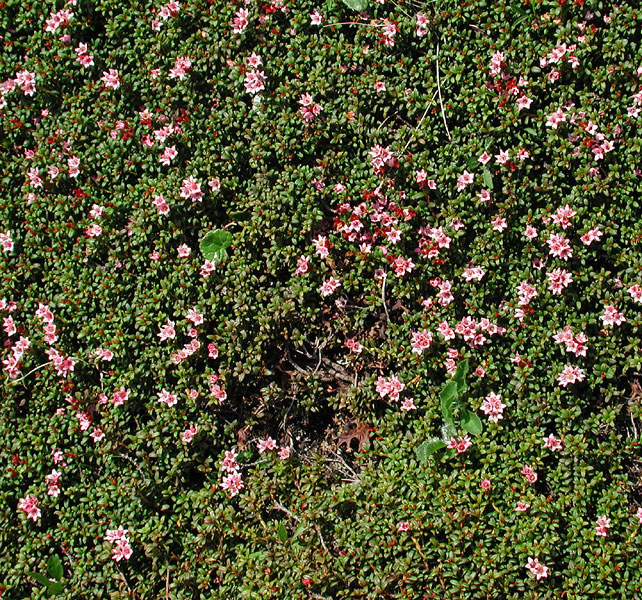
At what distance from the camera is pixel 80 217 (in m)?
3.55

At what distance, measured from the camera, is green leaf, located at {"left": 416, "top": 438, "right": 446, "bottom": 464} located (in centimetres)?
298

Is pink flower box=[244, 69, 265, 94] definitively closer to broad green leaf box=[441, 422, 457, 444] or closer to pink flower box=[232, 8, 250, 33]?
pink flower box=[232, 8, 250, 33]

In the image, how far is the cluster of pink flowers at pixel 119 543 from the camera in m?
3.12

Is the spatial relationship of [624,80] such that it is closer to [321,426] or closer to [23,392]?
[321,426]

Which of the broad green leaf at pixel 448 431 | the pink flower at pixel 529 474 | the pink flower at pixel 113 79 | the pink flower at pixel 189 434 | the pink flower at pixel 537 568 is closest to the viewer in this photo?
the pink flower at pixel 537 568

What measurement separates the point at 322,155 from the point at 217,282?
84 cm

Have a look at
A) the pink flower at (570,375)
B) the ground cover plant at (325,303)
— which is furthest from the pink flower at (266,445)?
the pink flower at (570,375)

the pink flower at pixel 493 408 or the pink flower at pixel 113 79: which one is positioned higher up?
the pink flower at pixel 113 79

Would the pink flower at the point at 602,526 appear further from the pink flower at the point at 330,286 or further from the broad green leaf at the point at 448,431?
the pink flower at the point at 330,286

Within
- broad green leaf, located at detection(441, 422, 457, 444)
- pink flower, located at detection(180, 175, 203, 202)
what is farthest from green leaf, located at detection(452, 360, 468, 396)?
pink flower, located at detection(180, 175, 203, 202)

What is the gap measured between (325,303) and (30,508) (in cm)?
178

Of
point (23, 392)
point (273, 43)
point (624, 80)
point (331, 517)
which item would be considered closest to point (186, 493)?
point (331, 517)

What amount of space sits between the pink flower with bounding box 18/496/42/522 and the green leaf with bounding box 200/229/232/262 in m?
1.49

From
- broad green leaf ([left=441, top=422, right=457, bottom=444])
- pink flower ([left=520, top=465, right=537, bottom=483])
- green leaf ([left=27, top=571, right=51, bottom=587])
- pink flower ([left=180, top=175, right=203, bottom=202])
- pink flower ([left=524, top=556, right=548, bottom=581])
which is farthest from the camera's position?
pink flower ([left=180, top=175, right=203, bottom=202])
